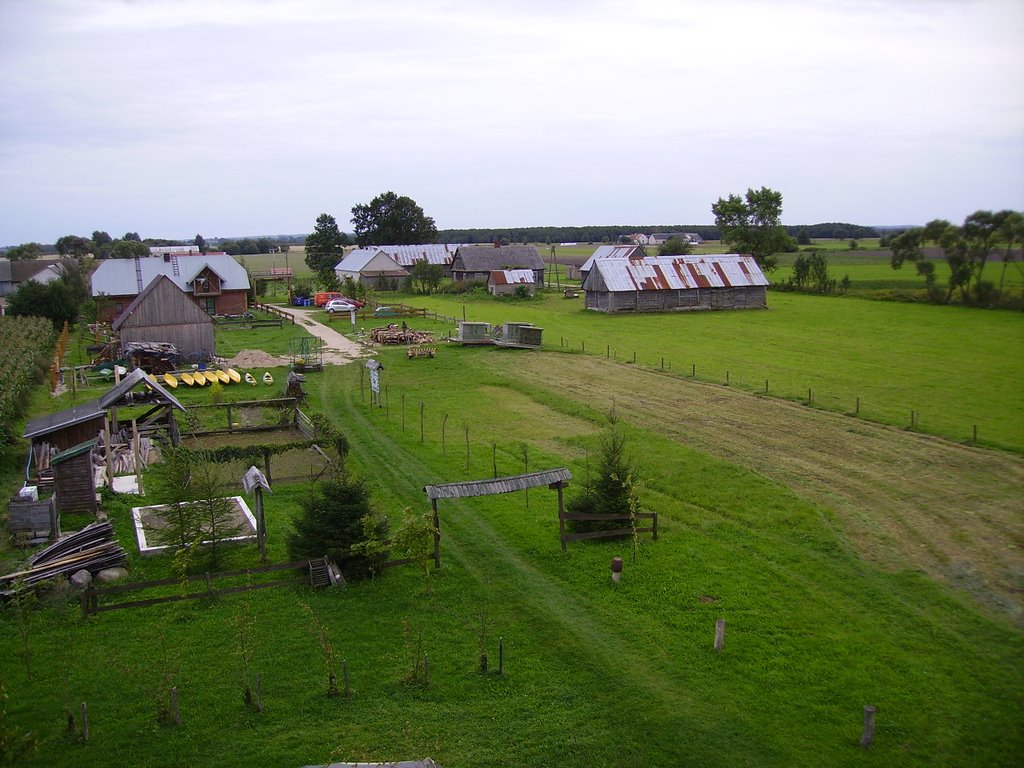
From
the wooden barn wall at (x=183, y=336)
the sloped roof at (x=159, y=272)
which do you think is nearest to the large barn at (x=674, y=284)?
the sloped roof at (x=159, y=272)

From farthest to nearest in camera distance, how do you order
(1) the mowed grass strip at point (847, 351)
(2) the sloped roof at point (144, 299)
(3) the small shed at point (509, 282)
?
1. (3) the small shed at point (509, 282)
2. (2) the sloped roof at point (144, 299)
3. (1) the mowed grass strip at point (847, 351)

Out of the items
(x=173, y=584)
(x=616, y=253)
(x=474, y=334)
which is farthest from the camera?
(x=616, y=253)

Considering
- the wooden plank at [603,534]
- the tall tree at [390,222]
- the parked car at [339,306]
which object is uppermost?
the tall tree at [390,222]

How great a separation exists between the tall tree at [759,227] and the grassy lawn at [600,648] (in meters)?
60.7

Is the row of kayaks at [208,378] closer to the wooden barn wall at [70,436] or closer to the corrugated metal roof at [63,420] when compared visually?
the corrugated metal roof at [63,420]

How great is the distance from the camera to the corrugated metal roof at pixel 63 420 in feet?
63.8

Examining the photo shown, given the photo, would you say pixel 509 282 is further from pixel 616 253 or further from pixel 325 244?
pixel 325 244

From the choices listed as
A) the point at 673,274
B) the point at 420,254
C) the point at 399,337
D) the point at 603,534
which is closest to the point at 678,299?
the point at 673,274

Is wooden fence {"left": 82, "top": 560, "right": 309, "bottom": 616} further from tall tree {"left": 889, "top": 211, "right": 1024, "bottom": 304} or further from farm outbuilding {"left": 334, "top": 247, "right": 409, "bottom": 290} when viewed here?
farm outbuilding {"left": 334, "top": 247, "right": 409, "bottom": 290}

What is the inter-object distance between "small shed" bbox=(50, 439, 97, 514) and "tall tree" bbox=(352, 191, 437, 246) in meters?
86.1

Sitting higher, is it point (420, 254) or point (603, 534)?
point (420, 254)

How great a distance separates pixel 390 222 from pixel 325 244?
38.0 feet

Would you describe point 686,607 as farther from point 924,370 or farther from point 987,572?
point 924,370

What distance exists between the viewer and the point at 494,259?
78.4 meters
